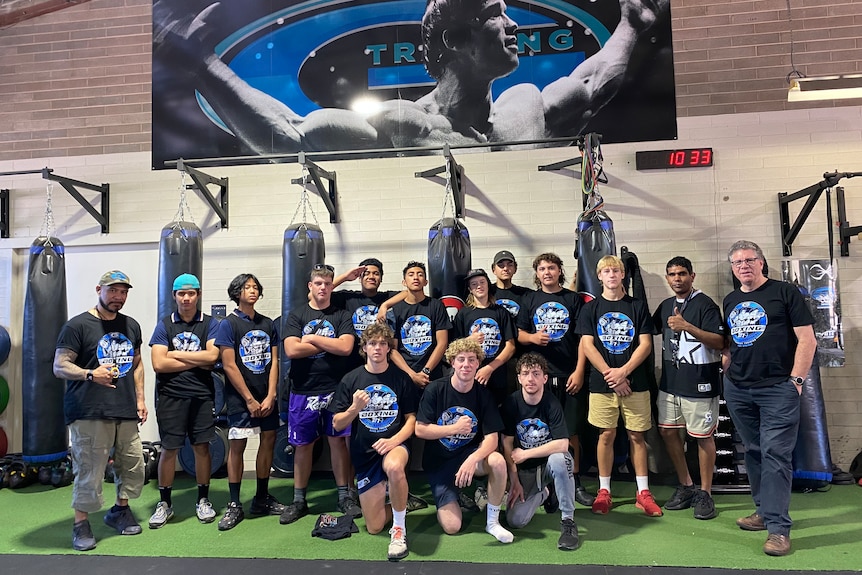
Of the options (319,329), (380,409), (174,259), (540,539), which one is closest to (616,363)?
(540,539)

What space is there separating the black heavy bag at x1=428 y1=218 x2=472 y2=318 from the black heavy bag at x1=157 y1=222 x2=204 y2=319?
6.29 ft

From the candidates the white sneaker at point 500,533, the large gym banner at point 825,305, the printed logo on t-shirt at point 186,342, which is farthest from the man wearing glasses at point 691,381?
the printed logo on t-shirt at point 186,342

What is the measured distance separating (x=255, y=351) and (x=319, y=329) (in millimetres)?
491

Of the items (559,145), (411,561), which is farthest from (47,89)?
(411,561)

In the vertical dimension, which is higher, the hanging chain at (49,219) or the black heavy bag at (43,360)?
the hanging chain at (49,219)

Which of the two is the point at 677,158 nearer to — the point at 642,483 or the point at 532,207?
the point at 532,207

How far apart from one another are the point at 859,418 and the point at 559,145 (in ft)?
11.2

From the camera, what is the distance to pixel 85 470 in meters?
3.35

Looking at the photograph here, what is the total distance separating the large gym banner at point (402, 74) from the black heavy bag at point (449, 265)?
1203 millimetres

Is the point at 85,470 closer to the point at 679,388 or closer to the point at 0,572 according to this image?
the point at 0,572

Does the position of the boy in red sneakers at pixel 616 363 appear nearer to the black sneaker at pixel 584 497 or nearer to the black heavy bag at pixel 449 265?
the black sneaker at pixel 584 497

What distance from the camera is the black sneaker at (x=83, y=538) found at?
3266 mm

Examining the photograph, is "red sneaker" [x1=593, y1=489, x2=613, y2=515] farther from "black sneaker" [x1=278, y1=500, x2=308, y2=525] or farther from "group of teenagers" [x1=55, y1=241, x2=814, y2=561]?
"black sneaker" [x1=278, y1=500, x2=308, y2=525]

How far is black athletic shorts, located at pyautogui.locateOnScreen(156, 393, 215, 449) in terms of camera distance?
142 inches
